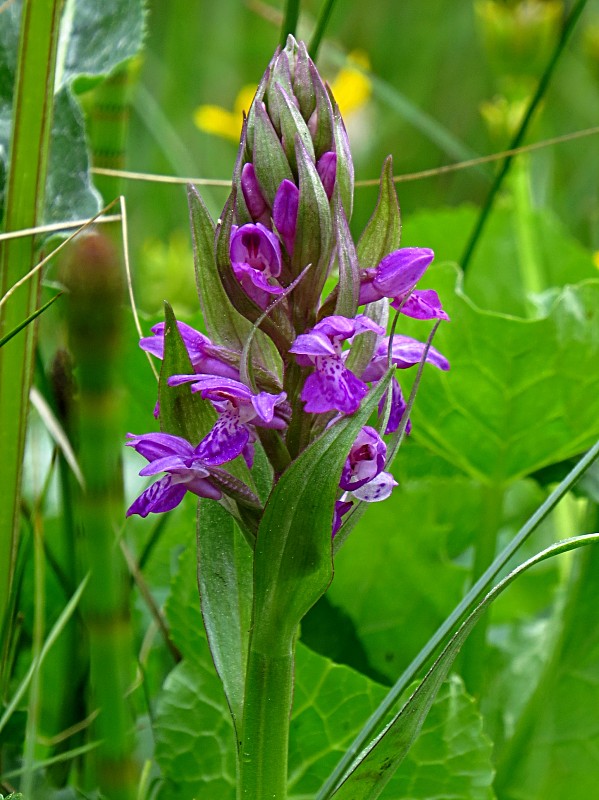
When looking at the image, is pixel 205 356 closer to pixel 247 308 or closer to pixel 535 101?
pixel 247 308

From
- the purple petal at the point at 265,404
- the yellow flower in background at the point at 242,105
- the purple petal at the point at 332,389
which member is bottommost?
the purple petal at the point at 265,404

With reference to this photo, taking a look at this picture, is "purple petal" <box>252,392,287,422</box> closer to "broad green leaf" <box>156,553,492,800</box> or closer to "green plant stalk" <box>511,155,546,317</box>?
"broad green leaf" <box>156,553,492,800</box>

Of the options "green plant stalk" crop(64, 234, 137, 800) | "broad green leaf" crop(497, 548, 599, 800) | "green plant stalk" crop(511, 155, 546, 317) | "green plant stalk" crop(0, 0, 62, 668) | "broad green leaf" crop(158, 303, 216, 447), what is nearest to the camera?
"green plant stalk" crop(64, 234, 137, 800)

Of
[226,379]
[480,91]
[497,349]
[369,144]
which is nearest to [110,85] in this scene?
[497,349]

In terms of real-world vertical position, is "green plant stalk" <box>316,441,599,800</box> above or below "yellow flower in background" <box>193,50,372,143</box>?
below

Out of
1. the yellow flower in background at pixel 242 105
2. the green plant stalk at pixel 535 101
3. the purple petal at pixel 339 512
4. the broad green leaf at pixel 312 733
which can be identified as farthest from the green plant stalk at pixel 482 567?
Result: the yellow flower in background at pixel 242 105

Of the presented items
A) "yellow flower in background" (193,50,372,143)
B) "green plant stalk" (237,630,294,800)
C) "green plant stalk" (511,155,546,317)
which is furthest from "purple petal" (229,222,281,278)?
"yellow flower in background" (193,50,372,143)

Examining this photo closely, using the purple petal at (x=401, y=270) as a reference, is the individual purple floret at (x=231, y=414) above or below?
below

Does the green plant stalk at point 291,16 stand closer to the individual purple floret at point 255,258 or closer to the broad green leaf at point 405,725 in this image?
the individual purple floret at point 255,258
